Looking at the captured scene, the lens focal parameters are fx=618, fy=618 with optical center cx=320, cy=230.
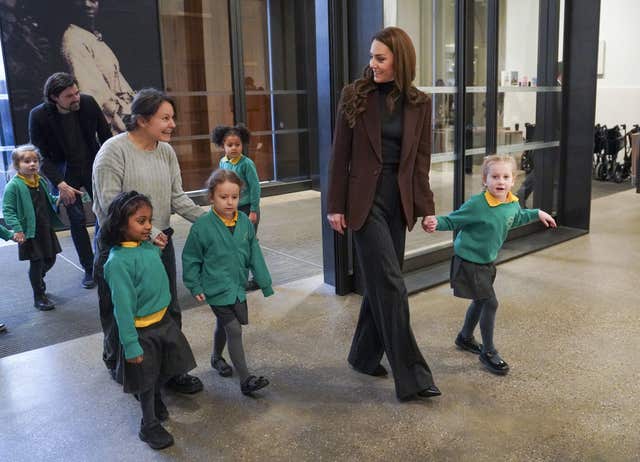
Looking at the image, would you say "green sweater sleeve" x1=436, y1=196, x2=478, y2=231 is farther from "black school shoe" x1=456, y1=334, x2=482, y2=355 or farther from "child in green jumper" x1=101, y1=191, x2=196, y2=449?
"child in green jumper" x1=101, y1=191, x2=196, y2=449

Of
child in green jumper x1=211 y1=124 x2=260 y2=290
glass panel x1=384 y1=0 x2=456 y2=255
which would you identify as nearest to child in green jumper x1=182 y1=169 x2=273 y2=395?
child in green jumper x1=211 y1=124 x2=260 y2=290

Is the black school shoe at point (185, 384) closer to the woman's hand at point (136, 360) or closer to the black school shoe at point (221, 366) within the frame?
the black school shoe at point (221, 366)

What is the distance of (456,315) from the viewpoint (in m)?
3.78

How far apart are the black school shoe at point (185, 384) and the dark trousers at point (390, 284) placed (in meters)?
0.90

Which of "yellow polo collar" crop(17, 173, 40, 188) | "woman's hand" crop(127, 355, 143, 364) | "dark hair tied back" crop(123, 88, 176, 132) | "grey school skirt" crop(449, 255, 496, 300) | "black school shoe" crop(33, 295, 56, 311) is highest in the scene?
"dark hair tied back" crop(123, 88, 176, 132)

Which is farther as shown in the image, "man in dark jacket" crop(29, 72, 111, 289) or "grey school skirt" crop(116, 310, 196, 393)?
"man in dark jacket" crop(29, 72, 111, 289)

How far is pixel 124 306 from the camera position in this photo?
2277mm

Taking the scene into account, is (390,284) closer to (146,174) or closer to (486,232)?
(486,232)

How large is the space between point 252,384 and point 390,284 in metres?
0.79

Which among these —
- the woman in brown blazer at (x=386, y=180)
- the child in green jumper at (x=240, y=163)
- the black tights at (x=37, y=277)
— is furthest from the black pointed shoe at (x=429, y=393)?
the black tights at (x=37, y=277)

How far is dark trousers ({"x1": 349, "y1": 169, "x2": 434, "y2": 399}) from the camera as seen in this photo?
8.80ft

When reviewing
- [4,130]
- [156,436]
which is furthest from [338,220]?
[4,130]

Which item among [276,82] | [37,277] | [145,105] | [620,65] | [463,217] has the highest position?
[620,65]

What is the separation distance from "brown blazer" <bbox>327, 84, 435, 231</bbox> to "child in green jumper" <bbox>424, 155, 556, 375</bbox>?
268 millimetres
